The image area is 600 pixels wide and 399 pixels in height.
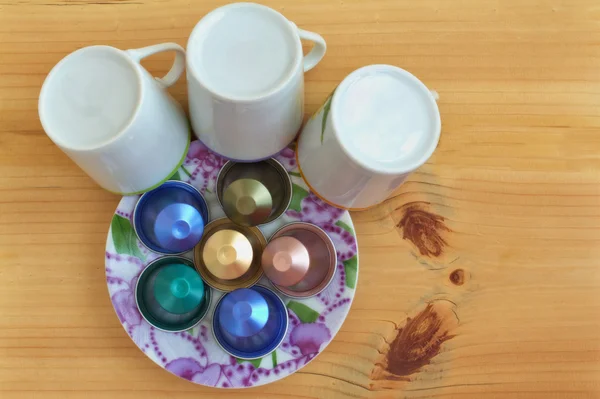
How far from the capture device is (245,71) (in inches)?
13.8

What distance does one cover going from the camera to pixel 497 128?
1.58 feet

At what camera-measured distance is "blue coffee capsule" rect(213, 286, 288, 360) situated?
0.39 metres

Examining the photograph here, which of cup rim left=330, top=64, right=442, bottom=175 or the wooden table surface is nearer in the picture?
cup rim left=330, top=64, right=442, bottom=175

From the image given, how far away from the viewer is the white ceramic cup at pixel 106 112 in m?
0.35

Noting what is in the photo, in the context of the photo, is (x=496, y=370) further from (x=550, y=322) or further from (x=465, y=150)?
(x=465, y=150)

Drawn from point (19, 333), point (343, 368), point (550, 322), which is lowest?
point (19, 333)

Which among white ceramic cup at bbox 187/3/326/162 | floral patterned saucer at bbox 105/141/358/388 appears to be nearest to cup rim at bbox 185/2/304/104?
white ceramic cup at bbox 187/3/326/162

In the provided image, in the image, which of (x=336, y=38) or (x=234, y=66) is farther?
(x=336, y=38)

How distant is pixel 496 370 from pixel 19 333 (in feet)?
1.45

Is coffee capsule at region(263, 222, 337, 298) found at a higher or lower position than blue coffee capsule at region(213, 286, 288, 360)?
higher

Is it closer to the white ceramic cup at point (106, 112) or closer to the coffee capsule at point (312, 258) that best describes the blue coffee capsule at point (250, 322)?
the coffee capsule at point (312, 258)

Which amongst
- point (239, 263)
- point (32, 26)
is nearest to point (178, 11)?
point (32, 26)

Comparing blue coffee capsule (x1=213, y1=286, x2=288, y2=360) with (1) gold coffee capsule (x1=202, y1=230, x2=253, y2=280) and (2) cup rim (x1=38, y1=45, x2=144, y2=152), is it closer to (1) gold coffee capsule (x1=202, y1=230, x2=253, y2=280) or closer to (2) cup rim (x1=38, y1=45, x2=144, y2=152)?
(1) gold coffee capsule (x1=202, y1=230, x2=253, y2=280)

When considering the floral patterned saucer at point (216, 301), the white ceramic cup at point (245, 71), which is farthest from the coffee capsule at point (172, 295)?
the white ceramic cup at point (245, 71)
